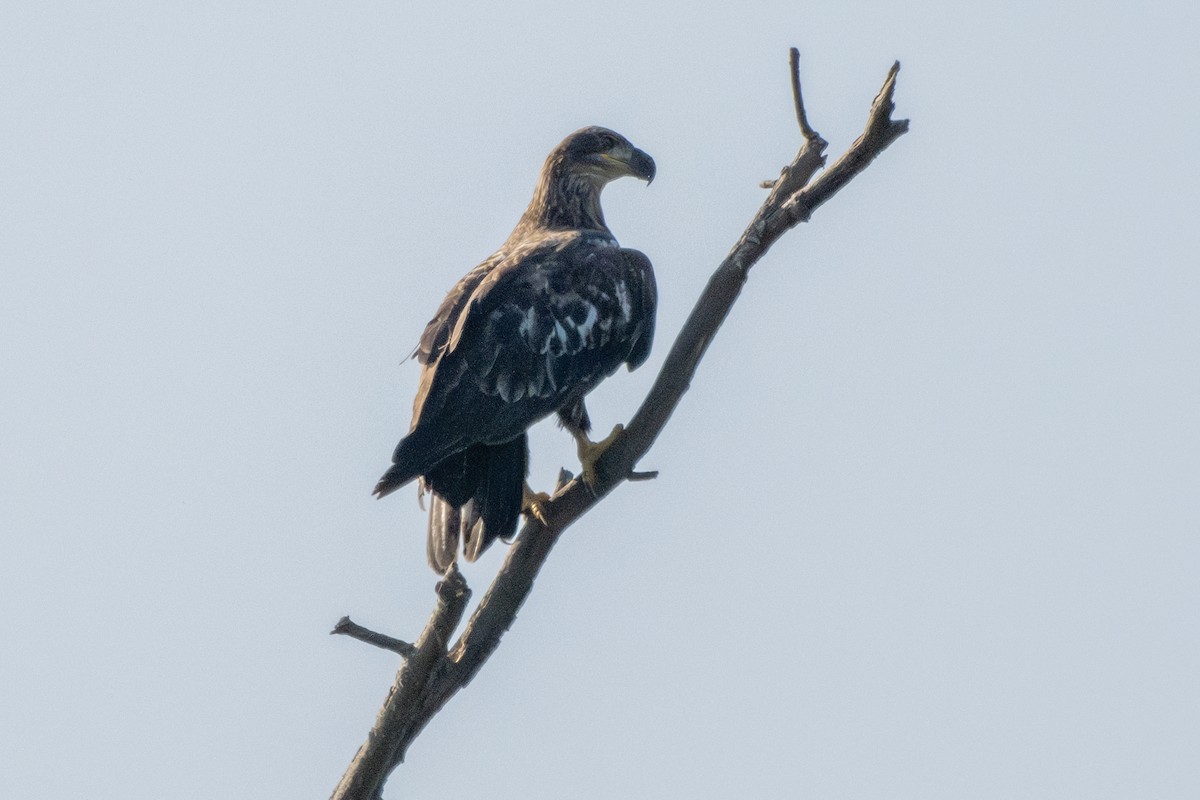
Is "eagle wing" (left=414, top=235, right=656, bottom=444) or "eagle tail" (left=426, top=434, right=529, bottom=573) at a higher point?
"eagle wing" (left=414, top=235, right=656, bottom=444)

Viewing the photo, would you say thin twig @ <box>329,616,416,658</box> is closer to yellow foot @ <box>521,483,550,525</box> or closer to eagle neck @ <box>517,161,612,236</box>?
yellow foot @ <box>521,483,550,525</box>

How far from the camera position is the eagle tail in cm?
662

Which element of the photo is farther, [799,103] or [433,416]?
[433,416]

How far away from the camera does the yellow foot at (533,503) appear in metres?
6.09

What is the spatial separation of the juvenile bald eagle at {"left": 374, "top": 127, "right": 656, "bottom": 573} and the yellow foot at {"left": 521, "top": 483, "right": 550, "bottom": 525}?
2cm

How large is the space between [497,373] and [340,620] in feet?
6.82

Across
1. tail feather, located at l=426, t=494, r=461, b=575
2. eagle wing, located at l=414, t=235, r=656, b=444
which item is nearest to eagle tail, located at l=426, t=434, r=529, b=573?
tail feather, located at l=426, t=494, r=461, b=575

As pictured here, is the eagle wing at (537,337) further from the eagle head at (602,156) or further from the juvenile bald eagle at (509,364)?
the eagle head at (602,156)

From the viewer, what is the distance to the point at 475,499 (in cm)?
675

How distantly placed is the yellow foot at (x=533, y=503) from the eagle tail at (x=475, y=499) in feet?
0.20

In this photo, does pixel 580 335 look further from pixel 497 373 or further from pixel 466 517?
pixel 466 517

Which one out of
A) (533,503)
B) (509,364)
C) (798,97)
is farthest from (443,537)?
(798,97)

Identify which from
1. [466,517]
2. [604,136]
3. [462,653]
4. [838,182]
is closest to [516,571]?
[462,653]

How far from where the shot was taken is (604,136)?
8.92 metres
